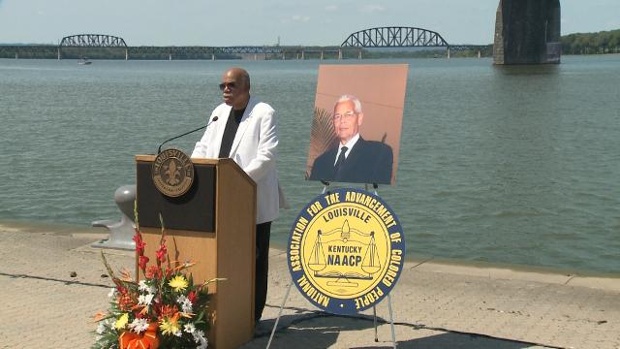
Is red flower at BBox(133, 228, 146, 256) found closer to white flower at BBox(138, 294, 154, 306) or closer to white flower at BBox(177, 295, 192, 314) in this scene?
white flower at BBox(138, 294, 154, 306)

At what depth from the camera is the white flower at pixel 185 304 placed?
591cm

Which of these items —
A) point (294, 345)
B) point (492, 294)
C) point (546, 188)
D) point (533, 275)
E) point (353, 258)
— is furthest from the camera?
point (546, 188)

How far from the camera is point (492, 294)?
8.58 metres

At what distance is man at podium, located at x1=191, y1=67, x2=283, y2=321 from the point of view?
6.57 m

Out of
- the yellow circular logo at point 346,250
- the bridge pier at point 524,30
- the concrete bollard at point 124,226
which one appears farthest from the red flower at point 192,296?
the bridge pier at point 524,30

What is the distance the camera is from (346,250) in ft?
20.9

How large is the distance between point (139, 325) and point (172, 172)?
942 mm

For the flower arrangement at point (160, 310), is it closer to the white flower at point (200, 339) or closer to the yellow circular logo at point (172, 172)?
the white flower at point (200, 339)

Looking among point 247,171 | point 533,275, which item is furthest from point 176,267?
point 533,275

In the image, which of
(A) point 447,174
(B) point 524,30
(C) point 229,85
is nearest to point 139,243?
(C) point 229,85

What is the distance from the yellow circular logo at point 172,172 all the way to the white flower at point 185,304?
631mm

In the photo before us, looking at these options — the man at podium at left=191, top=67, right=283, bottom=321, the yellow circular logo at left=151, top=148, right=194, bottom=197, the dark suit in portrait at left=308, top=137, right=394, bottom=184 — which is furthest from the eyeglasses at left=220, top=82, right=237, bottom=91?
the dark suit in portrait at left=308, top=137, right=394, bottom=184

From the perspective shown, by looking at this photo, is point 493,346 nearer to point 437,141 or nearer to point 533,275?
point 533,275

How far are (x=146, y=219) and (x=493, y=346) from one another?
2522 mm
